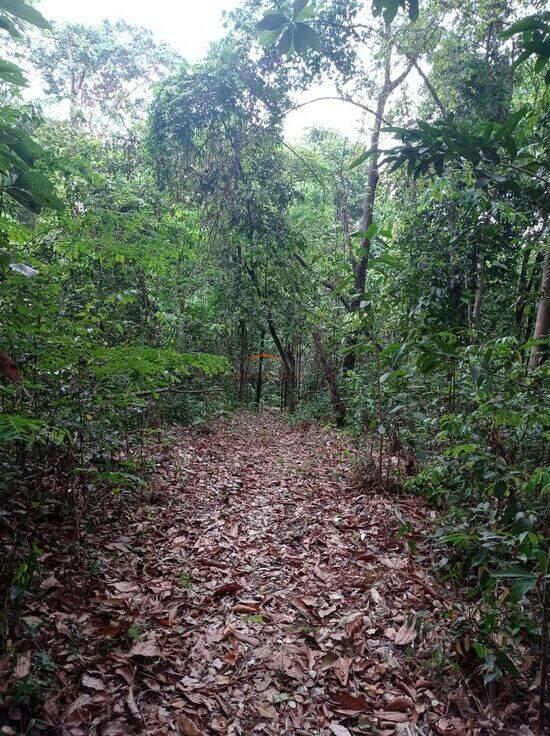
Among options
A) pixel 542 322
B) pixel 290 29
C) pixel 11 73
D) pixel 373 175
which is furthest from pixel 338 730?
pixel 373 175

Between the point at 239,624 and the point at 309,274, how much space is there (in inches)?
320

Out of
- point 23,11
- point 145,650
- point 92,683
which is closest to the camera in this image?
point 23,11

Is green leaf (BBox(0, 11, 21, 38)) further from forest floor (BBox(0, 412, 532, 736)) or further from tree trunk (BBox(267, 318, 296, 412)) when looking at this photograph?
tree trunk (BBox(267, 318, 296, 412))

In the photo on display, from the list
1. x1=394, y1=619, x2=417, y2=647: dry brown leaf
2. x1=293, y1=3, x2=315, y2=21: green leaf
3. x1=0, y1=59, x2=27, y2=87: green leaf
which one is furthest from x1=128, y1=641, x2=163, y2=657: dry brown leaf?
x1=293, y1=3, x2=315, y2=21: green leaf

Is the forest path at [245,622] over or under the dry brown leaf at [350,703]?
over

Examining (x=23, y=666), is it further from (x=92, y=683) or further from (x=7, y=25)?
(x=7, y=25)

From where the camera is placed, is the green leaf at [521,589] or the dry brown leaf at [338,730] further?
the dry brown leaf at [338,730]

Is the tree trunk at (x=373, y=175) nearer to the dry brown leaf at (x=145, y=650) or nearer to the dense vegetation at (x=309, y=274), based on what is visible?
the dense vegetation at (x=309, y=274)

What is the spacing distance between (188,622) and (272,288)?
8.34m

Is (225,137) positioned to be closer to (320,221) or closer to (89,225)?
(89,225)

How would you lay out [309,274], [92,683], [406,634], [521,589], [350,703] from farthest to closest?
[309,274]
[406,634]
[350,703]
[92,683]
[521,589]

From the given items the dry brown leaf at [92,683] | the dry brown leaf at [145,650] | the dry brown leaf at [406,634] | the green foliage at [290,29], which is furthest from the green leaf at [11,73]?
the dry brown leaf at [406,634]

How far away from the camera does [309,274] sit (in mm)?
10047

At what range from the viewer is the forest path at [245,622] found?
7.42ft
